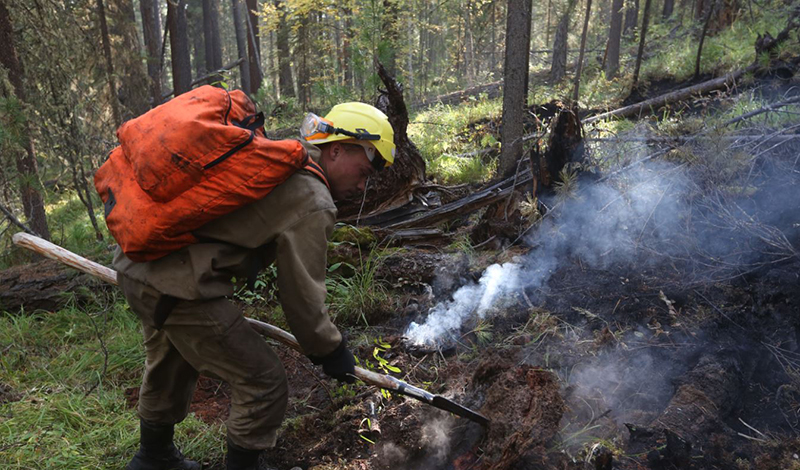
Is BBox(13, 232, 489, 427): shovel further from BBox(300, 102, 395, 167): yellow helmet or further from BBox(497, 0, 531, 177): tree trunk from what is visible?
BBox(497, 0, 531, 177): tree trunk

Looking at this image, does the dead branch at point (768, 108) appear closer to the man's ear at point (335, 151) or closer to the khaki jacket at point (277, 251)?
the man's ear at point (335, 151)

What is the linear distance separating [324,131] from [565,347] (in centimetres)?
201

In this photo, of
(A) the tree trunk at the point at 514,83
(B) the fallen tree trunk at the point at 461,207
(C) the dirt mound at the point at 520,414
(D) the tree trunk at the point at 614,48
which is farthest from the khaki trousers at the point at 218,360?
(D) the tree trunk at the point at 614,48

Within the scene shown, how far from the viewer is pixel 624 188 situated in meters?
4.00

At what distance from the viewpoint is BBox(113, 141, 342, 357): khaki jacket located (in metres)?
2.13

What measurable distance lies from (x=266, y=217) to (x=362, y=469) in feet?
4.78

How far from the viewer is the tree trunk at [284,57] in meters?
14.7

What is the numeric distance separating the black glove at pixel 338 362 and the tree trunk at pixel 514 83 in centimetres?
395

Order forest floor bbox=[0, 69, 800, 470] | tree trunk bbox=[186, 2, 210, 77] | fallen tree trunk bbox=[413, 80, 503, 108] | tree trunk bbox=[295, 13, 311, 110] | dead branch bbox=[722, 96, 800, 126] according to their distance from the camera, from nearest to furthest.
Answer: forest floor bbox=[0, 69, 800, 470] < dead branch bbox=[722, 96, 800, 126] < fallen tree trunk bbox=[413, 80, 503, 108] < tree trunk bbox=[295, 13, 311, 110] < tree trunk bbox=[186, 2, 210, 77]

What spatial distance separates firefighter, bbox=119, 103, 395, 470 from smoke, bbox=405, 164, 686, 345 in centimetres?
155

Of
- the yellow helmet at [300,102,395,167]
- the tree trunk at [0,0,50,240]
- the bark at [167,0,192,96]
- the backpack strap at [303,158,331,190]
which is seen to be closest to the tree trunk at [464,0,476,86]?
the bark at [167,0,192,96]

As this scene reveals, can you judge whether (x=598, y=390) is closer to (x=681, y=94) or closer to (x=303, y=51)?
(x=681, y=94)

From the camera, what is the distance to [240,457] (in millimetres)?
2373

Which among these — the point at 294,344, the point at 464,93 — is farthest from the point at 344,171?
the point at 464,93
